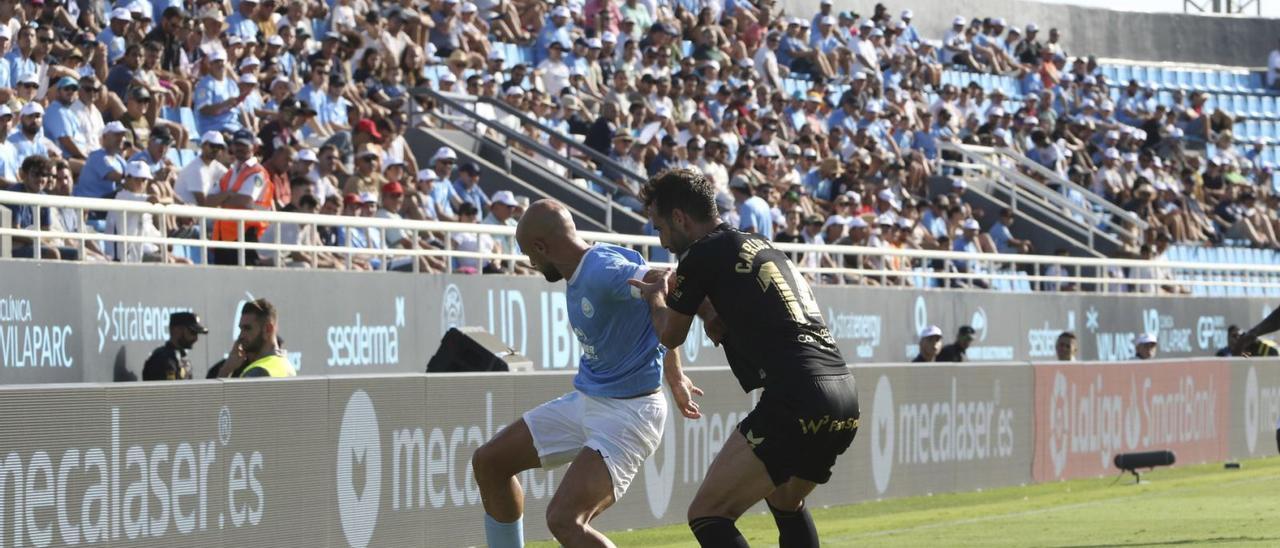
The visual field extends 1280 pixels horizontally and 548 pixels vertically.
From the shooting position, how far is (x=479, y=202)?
20.3 meters

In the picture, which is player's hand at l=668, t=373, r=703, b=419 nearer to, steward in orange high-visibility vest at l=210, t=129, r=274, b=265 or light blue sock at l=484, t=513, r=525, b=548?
light blue sock at l=484, t=513, r=525, b=548

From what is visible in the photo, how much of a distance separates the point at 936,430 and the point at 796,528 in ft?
31.6

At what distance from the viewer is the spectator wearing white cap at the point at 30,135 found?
1530cm

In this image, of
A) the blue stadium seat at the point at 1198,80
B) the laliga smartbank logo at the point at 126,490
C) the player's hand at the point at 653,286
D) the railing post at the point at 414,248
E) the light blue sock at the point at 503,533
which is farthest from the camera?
the blue stadium seat at the point at 1198,80

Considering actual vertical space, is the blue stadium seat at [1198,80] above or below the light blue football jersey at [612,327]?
above

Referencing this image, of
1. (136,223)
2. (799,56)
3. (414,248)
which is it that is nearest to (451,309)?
(414,248)

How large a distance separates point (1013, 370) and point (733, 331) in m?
11.7

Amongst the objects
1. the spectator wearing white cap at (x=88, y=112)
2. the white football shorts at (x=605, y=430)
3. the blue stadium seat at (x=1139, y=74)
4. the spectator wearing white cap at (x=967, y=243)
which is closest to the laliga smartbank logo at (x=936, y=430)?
the spectator wearing white cap at (x=88, y=112)

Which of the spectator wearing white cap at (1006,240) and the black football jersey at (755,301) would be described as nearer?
the black football jersey at (755,301)

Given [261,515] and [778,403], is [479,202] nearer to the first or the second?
[261,515]

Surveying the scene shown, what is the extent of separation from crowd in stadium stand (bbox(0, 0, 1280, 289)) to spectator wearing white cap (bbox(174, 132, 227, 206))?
0.07ft

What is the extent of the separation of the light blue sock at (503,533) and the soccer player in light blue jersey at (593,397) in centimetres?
2

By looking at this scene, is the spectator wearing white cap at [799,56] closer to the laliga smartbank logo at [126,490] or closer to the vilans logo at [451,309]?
the vilans logo at [451,309]

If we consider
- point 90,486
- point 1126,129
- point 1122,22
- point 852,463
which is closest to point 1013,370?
point 852,463
